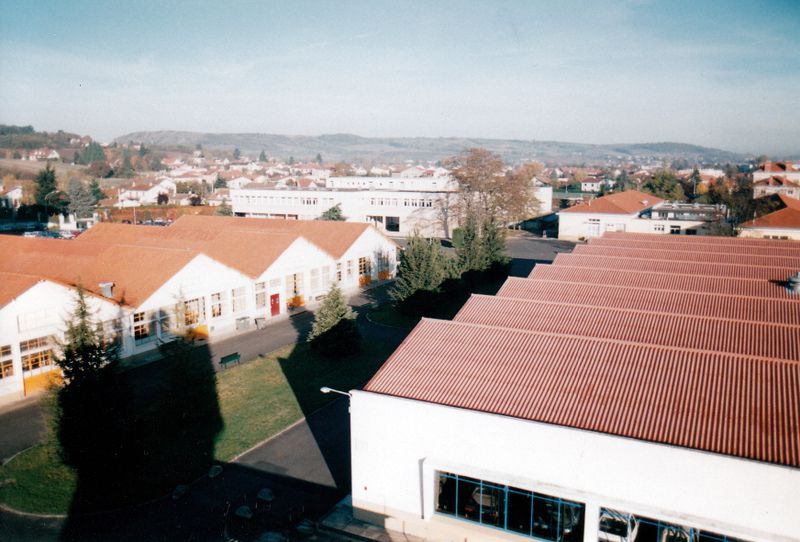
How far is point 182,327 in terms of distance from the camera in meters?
17.5

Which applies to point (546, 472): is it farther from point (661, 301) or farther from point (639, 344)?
point (661, 301)

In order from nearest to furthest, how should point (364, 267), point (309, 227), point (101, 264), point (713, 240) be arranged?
point (101, 264) → point (713, 240) → point (364, 267) → point (309, 227)

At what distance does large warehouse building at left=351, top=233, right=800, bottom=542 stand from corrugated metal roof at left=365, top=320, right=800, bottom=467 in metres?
0.03

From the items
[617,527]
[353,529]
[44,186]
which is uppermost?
[44,186]

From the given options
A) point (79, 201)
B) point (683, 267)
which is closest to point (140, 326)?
point (683, 267)

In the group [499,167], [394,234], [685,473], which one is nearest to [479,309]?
[685,473]

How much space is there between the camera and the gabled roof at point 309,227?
1393 inches

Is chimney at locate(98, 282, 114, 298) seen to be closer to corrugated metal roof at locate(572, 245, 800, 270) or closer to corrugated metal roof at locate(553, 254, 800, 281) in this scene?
corrugated metal roof at locate(553, 254, 800, 281)

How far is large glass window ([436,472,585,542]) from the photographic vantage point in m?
11.1

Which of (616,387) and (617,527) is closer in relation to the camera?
(617,527)

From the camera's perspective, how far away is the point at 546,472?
11.0 meters

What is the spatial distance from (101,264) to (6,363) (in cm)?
786

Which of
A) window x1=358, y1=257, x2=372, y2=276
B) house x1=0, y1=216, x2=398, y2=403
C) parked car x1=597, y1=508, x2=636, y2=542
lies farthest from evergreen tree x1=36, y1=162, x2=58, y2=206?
parked car x1=597, y1=508, x2=636, y2=542

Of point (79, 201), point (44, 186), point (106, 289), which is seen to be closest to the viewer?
point (106, 289)
